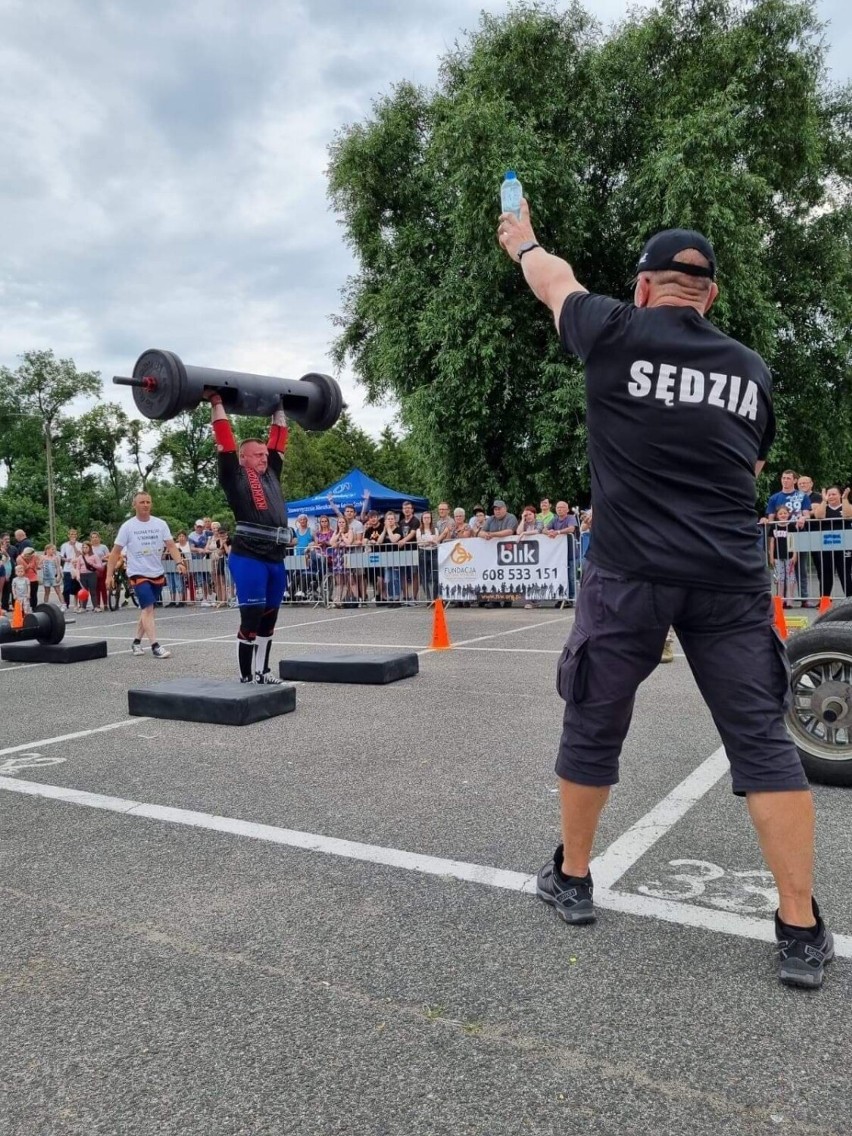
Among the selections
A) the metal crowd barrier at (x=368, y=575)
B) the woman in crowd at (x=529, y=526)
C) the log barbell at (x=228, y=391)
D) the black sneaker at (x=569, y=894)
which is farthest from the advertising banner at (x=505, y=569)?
the black sneaker at (x=569, y=894)

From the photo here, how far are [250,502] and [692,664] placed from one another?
15.0 feet

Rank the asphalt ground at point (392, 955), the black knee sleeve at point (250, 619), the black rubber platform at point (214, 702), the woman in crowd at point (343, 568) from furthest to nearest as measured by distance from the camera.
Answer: the woman in crowd at point (343, 568) → the black knee sleeve at point (250, 619) → the black rubber platform at point (214, 702) → the asphalt ground at point (392, 955)

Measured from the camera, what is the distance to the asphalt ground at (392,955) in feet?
6.61

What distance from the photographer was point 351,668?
7602mm

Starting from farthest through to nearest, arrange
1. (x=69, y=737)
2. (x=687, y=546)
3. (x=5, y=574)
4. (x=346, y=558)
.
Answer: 1. (x=5, y=574)
2. (x=346, y=558)
3. (x=69, y=737)
4. (x=687, y=546)

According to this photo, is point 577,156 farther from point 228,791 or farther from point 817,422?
point 228,791

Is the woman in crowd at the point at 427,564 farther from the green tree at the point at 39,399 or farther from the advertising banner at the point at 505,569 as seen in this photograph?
the green tree at the point at 39,399

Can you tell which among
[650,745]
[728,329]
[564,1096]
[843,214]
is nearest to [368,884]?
[564,1096]

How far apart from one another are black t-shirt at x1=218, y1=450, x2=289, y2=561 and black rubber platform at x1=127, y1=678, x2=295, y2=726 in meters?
1.02

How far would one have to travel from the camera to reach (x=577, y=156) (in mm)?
21062

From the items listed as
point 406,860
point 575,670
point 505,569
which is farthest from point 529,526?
point 575,670

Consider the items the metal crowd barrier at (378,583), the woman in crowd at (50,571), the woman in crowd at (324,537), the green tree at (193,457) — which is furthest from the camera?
the green tree at (193,457)

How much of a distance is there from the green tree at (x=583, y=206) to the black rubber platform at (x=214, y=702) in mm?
15379

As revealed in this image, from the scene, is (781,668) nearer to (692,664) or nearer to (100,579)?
(692,664)
